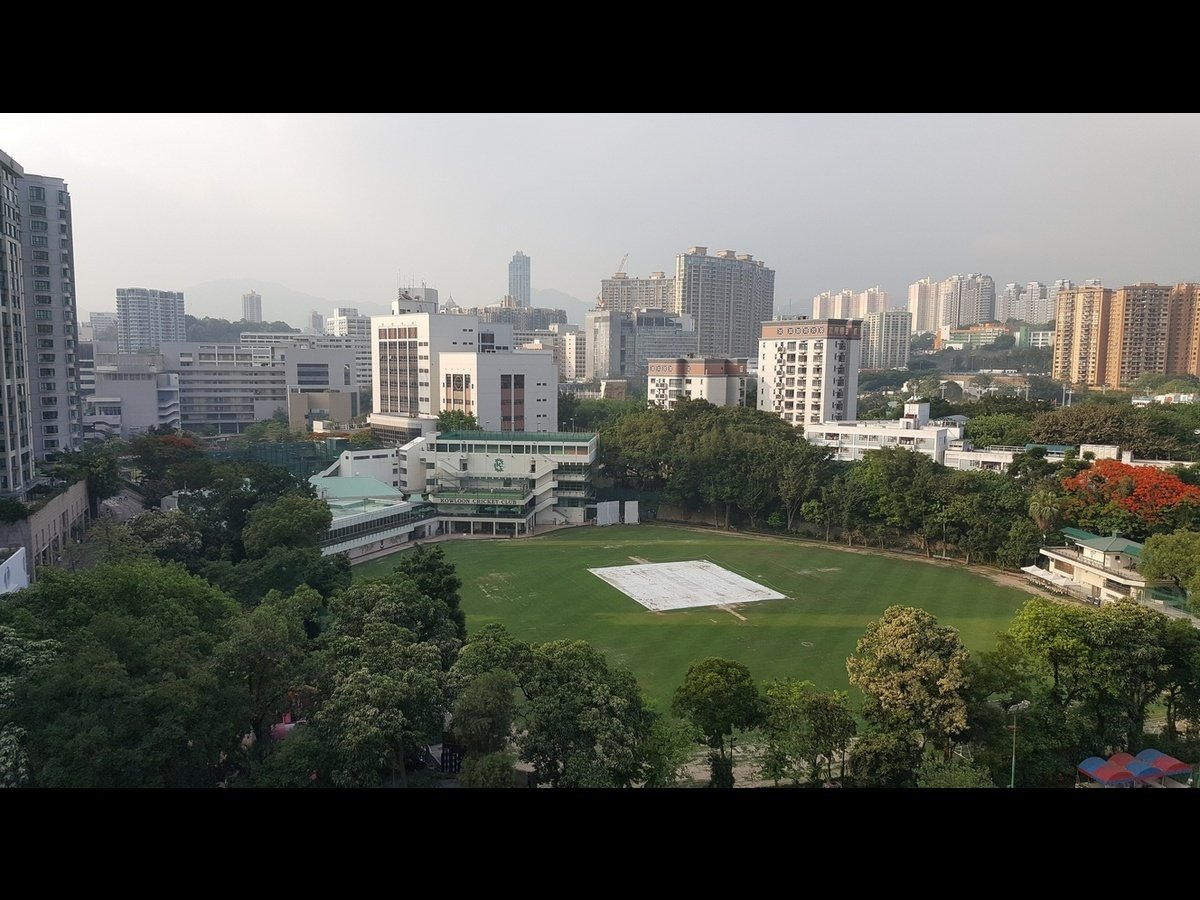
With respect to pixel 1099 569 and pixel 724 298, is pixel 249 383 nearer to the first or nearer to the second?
pixel 724 298

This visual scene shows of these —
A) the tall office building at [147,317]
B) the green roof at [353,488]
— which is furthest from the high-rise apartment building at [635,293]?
the green roof at [353,488]

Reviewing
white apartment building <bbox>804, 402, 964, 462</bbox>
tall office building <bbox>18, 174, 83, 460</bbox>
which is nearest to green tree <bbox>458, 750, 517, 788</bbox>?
white apartment building <bbox>804, 402, 964, 462</bbox>

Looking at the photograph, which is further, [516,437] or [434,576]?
[516,437]

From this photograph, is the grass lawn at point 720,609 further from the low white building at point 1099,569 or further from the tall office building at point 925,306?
the tall office building at point 925,306

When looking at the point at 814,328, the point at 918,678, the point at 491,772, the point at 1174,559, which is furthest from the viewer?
the point at 814,328

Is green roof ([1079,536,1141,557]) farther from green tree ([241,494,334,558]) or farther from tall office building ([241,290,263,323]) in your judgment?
tall office building ([241,290,263,323])

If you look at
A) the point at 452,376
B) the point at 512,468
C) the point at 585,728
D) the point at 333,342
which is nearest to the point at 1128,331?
the point at 452,376
